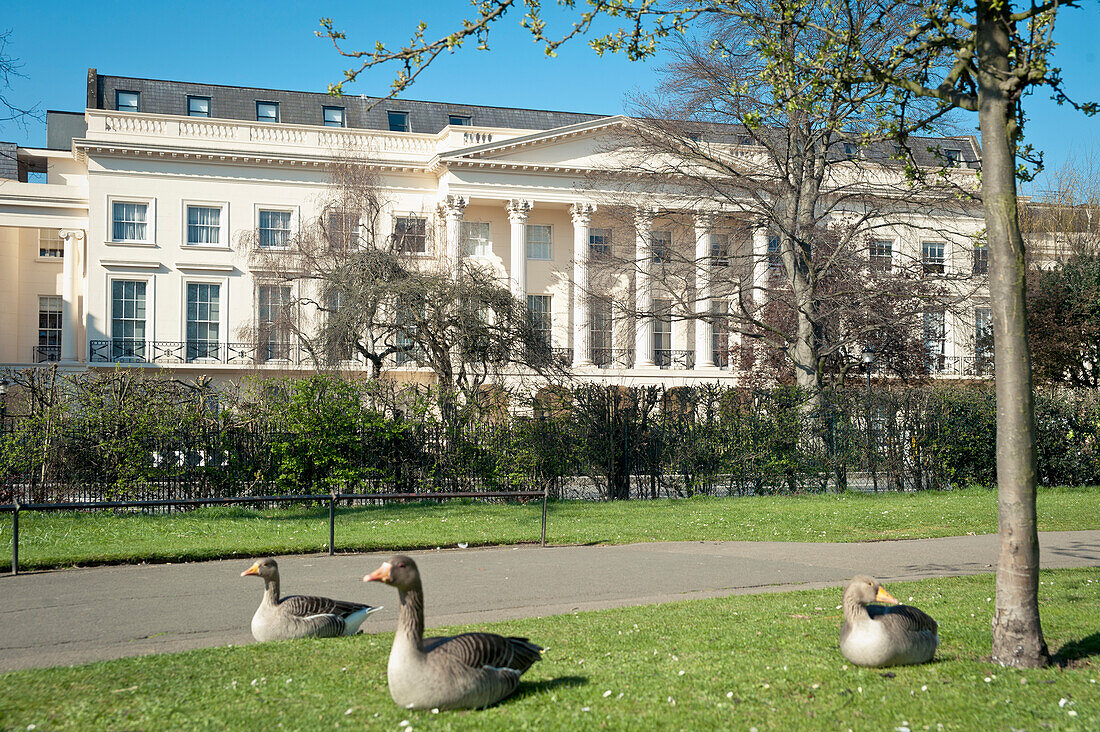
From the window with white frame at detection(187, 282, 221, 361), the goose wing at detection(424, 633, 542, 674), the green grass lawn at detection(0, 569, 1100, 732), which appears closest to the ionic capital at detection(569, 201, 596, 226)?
the window with white frame at detection(187, 282, 221, 361)

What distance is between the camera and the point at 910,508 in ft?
59.4

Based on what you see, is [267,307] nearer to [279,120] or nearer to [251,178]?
[251,178]

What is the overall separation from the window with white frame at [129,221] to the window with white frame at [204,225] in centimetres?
210

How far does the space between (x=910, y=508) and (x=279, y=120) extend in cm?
4414

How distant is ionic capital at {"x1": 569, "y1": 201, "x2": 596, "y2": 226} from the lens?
50.2m

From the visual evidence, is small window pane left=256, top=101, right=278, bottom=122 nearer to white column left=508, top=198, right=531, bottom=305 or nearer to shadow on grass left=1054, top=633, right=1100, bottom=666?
white column left=508, top=198, right=531, bottom=305

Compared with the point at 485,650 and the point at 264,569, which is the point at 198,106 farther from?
the point at 485,650

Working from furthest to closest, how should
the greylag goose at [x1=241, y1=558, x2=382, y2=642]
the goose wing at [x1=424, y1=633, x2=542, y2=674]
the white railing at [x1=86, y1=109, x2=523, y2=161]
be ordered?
1. the white railing at [x1=86, y1=109, x2=523, y2=161]
2. the greylag goose at [x1=241, y1=558, x2=382, y2=642]
3. the goose wing at [x1=424, y1=633, x2=542, y2=674]

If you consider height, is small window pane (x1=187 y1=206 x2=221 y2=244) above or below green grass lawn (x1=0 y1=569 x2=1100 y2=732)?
above

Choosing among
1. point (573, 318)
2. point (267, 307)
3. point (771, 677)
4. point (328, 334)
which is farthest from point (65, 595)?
point (573, 318)


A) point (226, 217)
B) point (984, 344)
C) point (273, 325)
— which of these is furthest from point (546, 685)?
point (226, 217)

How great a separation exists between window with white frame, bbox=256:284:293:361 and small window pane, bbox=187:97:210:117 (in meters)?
12.3

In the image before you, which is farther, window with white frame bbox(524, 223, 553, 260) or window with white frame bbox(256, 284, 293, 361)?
window with white frame bbox(524, 223, 553, 260)

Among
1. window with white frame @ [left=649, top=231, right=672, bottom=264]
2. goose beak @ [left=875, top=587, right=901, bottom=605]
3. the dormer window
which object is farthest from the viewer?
the dormer window
